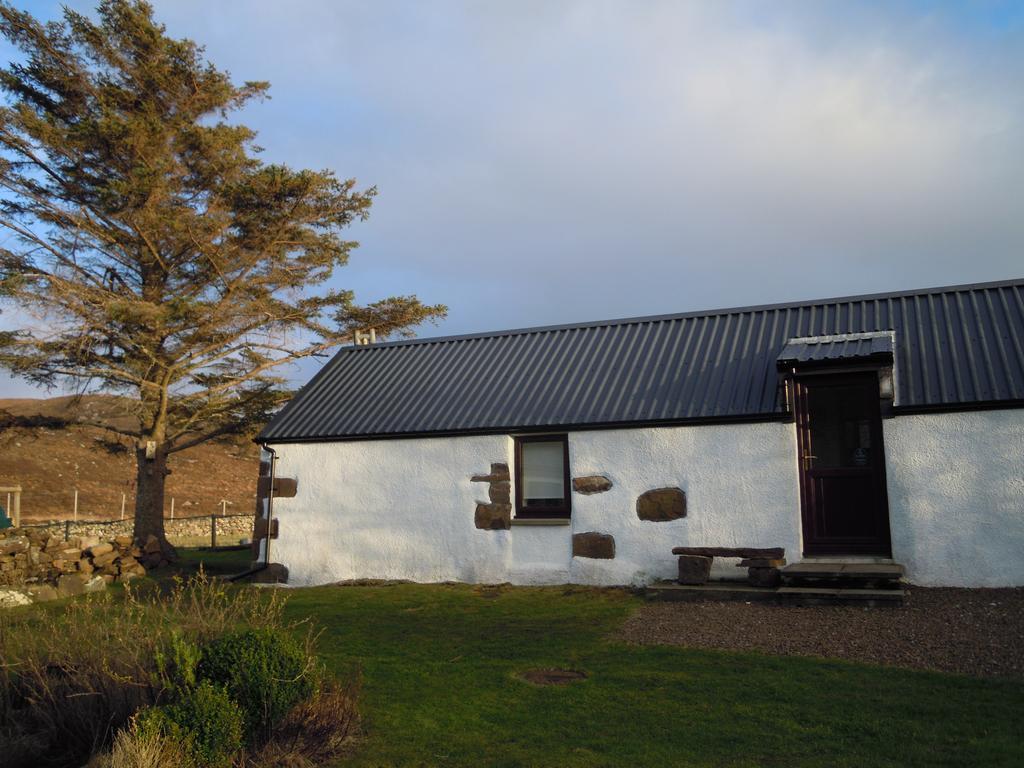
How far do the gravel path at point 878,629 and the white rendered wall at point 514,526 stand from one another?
5.39 ft

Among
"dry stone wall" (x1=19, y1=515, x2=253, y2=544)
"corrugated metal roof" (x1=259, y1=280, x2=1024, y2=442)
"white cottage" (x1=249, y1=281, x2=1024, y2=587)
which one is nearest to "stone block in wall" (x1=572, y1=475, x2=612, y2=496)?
"white cottage" (x1=249, y1=281, x2=1024, y2=587)

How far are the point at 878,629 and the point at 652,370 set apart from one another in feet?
19.1

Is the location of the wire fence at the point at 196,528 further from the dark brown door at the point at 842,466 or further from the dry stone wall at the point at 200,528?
the dark brown door at the point at 842,466

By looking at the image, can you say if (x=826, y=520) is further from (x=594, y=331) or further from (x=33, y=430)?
(x=33, y=430)

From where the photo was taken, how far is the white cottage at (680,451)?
10391 mm

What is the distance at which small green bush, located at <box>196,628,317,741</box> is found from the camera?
18.8 feet

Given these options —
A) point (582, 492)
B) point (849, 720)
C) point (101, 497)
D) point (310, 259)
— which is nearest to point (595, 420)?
point (582, 492)

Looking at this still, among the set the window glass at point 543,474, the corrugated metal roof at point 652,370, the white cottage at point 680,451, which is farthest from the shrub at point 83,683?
the corrugated metal roof at point 652,370

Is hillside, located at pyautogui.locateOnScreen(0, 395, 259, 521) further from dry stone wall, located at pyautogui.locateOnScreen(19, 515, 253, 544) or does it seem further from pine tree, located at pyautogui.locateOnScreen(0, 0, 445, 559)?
pine tree, located at pyautogui.locateOnScreen(0, 0, 445, 559)

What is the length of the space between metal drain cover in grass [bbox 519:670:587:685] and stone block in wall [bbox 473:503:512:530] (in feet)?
16.7

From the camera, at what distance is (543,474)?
41.9 ft

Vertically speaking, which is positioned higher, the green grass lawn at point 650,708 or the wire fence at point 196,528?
the wire fence at point 196,528

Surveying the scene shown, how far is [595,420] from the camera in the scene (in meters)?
12.2

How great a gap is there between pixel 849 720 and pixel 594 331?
33.2ft
